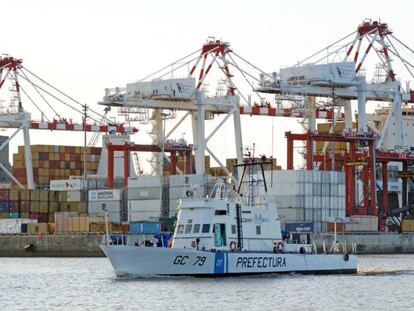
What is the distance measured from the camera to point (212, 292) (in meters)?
60.1

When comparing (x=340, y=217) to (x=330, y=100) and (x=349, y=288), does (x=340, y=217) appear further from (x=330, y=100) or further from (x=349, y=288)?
(x=349, y=288)

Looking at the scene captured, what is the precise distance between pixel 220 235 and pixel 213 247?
2.47 ft

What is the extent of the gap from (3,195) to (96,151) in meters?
40.3

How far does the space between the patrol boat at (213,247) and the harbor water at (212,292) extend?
595mm

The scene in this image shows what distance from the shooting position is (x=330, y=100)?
142750mm

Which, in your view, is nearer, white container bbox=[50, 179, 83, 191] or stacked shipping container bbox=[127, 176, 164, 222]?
stacked shipping container bbox=[127, 176, 164, 222]

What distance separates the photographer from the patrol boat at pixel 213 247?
65000 mm

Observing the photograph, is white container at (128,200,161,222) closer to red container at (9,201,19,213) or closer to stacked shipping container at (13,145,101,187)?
red container at (9,201,19,213)

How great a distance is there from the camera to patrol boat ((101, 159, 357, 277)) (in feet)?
213

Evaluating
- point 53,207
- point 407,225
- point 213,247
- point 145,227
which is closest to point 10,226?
point 53,207

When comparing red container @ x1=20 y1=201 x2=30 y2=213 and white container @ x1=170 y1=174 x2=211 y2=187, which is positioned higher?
white container @ x1=170 y1=174 x2=211 y2=187

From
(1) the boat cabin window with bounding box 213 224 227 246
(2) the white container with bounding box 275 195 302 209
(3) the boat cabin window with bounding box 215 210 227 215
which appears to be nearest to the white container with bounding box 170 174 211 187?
(2) the white container with bounding box 275 195 302 209

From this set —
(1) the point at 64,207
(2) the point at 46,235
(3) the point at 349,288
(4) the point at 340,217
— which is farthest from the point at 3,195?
(3) the point at 349,288

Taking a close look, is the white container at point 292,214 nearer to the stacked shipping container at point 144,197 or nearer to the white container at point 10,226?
the stacked shipping container at point 144,197
